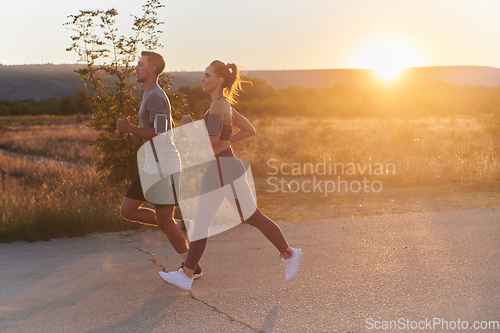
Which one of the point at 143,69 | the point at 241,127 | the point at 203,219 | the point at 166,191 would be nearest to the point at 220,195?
the point at 203,219

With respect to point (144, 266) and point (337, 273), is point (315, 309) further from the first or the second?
point (144, 266)

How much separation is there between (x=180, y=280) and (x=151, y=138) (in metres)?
1.28

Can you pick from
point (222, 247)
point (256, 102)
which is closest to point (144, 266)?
point (222, 247)

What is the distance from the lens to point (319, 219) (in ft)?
24.1

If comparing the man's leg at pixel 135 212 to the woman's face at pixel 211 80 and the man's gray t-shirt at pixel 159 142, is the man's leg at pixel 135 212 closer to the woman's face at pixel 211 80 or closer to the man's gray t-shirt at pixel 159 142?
the man's gray t-shirt at pixel 159 142

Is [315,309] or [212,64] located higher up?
[212,64]

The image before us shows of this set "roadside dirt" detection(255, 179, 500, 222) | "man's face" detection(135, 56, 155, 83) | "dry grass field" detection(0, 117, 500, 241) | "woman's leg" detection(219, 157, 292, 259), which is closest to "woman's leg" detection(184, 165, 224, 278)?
"woman's leg" detection(219, 157, 292, 259)

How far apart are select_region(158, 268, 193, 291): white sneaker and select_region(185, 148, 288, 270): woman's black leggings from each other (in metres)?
0.10

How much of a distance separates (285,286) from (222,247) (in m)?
1.51

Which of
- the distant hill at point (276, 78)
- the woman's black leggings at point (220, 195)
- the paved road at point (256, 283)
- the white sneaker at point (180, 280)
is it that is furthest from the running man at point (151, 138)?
the distant hill at point (276, 78)

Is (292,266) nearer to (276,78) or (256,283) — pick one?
(256,283)

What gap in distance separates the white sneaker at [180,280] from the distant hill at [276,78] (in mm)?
86269

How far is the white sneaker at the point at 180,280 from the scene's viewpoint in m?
4.07

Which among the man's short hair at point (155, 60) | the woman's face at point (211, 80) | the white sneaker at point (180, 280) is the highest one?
the man's short hair at point (155, 60)
